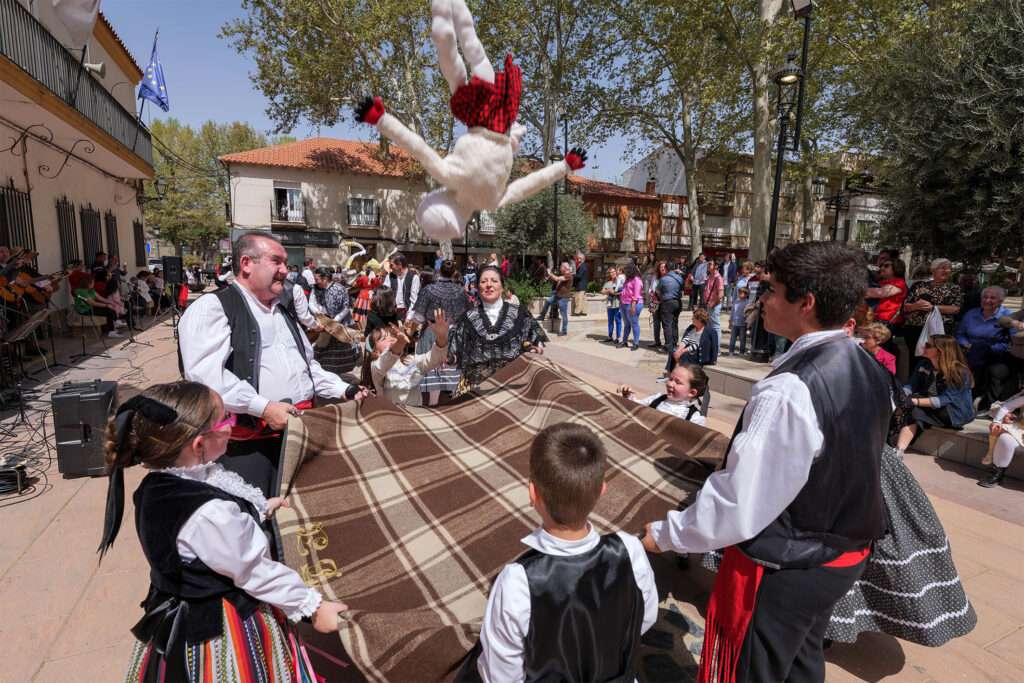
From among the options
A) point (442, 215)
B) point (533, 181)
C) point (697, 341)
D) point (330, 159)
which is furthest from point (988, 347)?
point (330, 159)

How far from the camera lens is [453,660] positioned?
78.2 inches

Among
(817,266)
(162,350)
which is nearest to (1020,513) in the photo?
(817,266)

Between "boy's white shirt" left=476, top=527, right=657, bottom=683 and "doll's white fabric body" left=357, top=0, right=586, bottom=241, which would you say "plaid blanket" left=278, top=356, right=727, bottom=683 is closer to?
"boy's white shirt" left=476, top=527, right=657, bottom=683

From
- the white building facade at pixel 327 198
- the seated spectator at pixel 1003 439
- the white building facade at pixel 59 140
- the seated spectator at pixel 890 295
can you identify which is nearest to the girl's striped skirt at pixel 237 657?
the seated spectator at pixel 1003 439

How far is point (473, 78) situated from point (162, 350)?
11327 mm

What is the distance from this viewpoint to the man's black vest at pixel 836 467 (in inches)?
65.0

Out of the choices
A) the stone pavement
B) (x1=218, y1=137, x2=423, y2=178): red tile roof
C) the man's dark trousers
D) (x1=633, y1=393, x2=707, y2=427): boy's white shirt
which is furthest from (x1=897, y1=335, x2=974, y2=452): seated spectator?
(x1=218, y1=137, x2=423, y2=178): red tile roof

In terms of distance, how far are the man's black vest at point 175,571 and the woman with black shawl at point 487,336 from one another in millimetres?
3168

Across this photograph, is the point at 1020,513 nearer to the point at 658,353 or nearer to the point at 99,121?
the point at 658,353

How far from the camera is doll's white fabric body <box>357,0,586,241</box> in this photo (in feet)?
8.59

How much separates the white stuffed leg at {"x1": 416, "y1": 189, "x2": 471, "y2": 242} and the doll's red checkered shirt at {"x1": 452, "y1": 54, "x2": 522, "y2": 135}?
41cm

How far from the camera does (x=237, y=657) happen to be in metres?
1.67

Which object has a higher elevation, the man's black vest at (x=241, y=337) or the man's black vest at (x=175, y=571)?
the man's black vest at (x=241, y=337)

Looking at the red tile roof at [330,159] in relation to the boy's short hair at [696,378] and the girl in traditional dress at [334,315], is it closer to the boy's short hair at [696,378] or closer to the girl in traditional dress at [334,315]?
the girl in traditional dress at [334,315]
